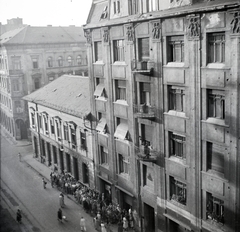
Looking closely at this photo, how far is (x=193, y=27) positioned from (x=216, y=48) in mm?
1761

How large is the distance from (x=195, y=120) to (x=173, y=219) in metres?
7.35

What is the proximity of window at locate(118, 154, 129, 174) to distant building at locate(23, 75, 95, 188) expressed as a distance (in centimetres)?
459

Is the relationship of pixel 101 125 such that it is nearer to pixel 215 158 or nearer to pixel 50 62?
pixel 215 158

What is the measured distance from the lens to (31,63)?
5650 cm

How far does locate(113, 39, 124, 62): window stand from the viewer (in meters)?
24.5

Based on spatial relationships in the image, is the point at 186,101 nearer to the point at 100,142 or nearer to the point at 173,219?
the point at 173,219

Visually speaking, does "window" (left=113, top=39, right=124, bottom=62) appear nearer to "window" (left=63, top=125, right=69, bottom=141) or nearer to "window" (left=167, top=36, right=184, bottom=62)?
"window" (left=167, top=36, right=184, bottom=62)

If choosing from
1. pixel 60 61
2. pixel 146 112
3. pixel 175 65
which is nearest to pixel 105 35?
pixel 146 112

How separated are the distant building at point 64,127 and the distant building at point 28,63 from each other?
11.9 meters

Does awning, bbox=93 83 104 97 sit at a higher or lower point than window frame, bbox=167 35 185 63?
lower

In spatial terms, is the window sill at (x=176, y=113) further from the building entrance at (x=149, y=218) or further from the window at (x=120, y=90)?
the building entrance at (x=149, y=218)

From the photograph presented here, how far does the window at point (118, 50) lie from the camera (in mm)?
24506

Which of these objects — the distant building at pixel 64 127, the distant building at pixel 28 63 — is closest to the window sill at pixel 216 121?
→ the distant building at pixel 64 127

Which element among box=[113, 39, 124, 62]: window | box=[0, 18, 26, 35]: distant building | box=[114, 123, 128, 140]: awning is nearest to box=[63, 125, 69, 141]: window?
box=[114, 123, 128, 140]: awning
